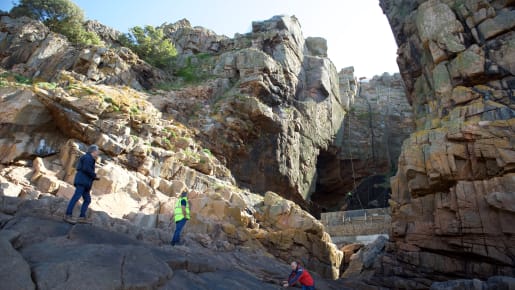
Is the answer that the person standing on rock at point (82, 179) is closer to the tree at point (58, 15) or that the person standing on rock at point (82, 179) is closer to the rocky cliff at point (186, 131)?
the rocky cliff at point (186, 131)

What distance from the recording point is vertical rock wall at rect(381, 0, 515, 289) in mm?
17609

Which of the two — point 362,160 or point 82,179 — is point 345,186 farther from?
point 82,179

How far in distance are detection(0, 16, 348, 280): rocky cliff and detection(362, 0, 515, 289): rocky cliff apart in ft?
18.5

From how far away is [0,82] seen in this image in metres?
20.4

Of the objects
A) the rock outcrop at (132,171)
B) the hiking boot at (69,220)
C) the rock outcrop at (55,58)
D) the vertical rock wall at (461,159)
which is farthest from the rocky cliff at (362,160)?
the hiking boot at (69,220)

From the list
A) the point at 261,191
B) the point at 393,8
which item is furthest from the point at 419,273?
the point at 393,8

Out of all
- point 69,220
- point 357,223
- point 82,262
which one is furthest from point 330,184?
point 82,262

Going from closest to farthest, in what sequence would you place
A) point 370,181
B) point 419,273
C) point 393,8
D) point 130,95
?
point 419,273
point 130,95
point 393,8
point 370,181

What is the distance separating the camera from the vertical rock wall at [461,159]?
17.6 meters

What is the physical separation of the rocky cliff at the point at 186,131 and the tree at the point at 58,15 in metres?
3.33

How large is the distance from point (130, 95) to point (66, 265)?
71.8 feet

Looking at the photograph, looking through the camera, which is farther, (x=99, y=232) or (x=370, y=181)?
(x=370, y=181)

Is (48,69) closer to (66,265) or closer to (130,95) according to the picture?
(130,95)

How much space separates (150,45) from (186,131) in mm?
15771
